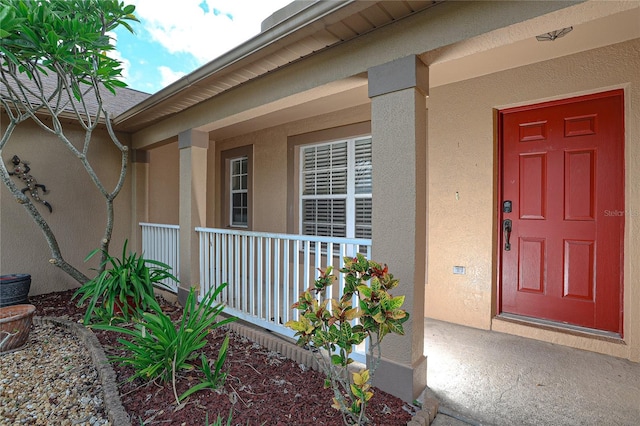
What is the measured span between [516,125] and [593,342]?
7.19 ft

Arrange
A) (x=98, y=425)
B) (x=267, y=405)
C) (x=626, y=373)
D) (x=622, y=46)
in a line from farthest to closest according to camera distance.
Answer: (x=622, y=46) → (x=626, y=373) → (x=267, y=405) → (x=98, y=425)

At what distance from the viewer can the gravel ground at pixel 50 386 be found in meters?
2.17

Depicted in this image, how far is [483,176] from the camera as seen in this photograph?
3.55m

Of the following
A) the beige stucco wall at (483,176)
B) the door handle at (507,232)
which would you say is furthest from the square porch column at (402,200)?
the door handle at (507,232)

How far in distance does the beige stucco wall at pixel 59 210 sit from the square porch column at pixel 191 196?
1974 millimetres

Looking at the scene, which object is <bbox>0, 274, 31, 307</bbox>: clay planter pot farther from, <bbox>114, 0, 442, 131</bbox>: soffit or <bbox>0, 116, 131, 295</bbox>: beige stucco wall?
<bbox>114, 0, 442, 131</bbox>: soffit

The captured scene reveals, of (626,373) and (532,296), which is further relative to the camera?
(532,296)

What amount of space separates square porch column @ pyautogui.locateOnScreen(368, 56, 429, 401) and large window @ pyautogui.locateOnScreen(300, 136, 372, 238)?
7.05 ft

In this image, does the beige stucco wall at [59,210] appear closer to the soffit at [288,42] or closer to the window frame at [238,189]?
the window frame at [238,189]

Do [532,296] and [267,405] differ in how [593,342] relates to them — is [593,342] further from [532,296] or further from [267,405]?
[267,405]

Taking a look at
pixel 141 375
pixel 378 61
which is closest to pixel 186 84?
pixel 378 61

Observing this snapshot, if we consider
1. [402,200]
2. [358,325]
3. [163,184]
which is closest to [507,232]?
[402,200]

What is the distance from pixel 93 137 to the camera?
5.39 metres

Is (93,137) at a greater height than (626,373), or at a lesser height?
greater
